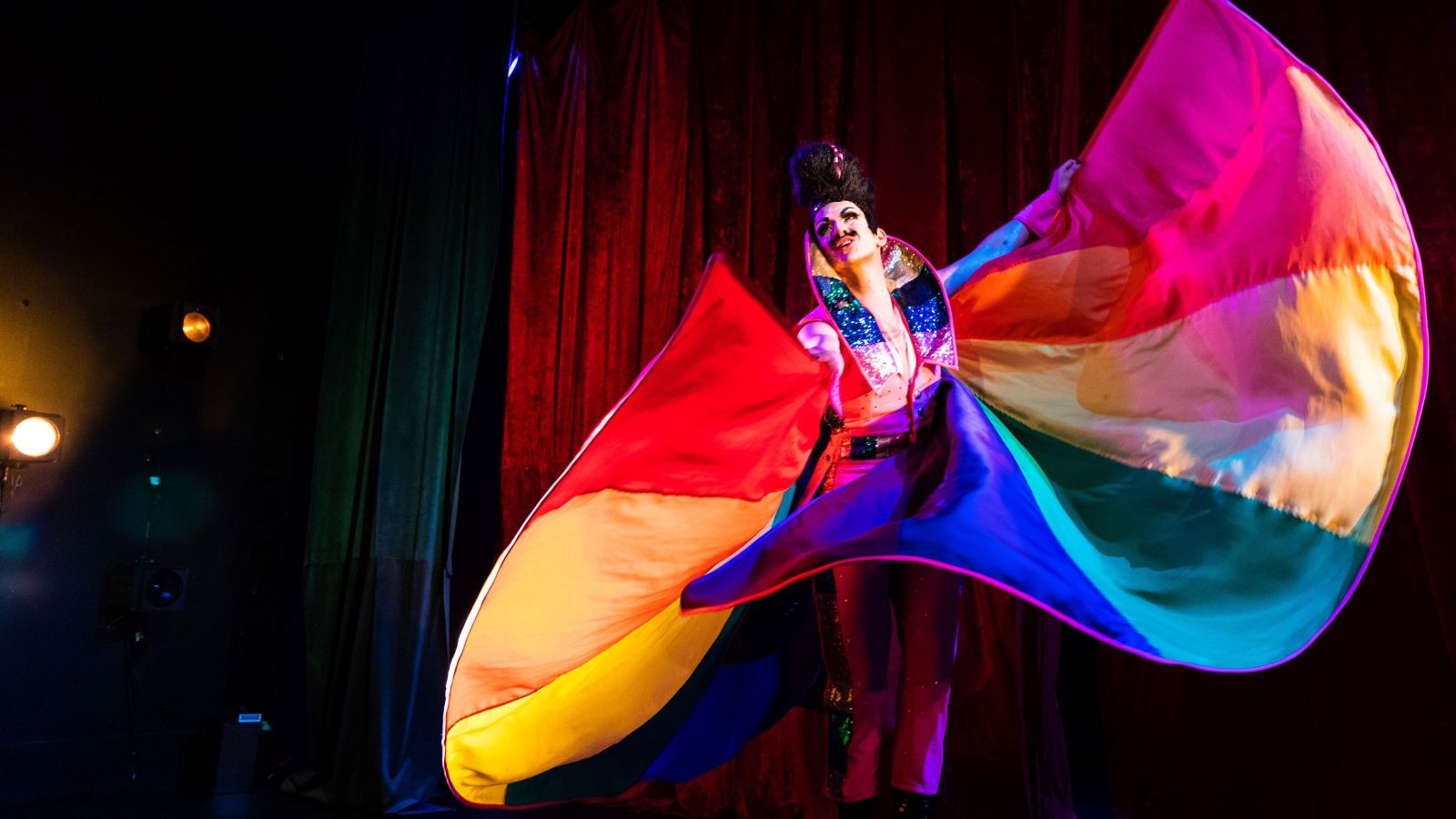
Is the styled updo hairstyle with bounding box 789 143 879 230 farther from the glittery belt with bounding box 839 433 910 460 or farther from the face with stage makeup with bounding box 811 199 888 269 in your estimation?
the glittery belt with bounding box 839 433 910 460

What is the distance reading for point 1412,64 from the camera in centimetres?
223

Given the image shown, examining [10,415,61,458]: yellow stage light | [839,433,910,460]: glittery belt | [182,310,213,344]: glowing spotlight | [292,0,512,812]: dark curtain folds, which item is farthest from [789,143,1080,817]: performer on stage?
[10,415,61,458]: yellow stage light

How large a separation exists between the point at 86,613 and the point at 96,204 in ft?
4.51

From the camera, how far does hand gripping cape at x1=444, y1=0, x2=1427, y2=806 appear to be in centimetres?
145

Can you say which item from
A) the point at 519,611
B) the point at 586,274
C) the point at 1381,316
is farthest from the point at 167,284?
the point at 1381,316

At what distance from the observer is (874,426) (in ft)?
6.00

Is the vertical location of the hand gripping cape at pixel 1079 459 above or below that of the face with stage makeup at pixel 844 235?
below

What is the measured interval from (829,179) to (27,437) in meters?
2.65

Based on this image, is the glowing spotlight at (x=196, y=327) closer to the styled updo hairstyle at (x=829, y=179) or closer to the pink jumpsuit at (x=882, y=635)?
the styled updo hairstyle at (x=829, y=179)

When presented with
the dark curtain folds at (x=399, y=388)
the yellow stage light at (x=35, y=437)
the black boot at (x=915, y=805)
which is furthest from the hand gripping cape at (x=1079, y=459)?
the yellow stage light at (x=35, y=437)

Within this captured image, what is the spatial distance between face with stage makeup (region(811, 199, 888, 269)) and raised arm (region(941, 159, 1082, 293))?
181 millimetres

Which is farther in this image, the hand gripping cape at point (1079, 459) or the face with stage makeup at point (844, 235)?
the face with stage makeup at point (844, 235)

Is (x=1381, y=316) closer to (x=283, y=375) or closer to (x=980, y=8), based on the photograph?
(x=980, y=8)

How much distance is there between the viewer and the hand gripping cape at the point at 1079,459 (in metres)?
1.45
